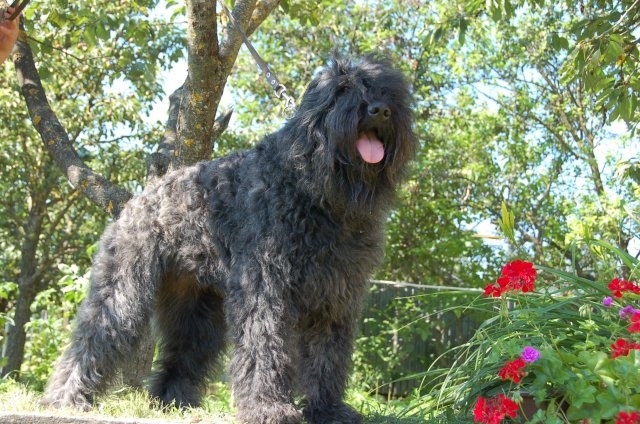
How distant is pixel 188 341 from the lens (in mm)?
4418

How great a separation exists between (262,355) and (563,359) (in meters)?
1.31

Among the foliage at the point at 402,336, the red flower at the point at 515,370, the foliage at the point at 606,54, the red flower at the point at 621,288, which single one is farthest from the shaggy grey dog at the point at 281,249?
the foliage at the point at 402,336

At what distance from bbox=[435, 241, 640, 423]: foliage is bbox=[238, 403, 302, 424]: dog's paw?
0.92 m

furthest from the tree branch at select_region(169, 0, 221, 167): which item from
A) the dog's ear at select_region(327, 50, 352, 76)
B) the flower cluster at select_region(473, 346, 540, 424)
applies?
the flower cluster at select_region(473, 346, 540, 424)

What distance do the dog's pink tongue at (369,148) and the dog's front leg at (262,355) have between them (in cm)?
71

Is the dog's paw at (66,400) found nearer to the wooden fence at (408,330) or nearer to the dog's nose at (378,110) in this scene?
the dog's nose at (378,110)

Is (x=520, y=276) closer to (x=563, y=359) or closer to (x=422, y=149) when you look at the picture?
(x=563, y=359)

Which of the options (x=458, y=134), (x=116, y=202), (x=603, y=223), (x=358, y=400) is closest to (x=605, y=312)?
(x=116, y=202)

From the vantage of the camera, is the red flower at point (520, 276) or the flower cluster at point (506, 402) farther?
the red flower at point (520, 276)

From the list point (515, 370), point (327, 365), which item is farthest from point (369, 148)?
point (515, 370)

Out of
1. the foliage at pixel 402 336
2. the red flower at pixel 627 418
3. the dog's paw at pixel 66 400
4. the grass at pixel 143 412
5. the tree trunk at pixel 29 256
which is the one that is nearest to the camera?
the red flower at pixel 627 418

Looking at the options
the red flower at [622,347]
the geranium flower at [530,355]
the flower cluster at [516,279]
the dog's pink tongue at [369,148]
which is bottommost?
the geranium flower at [530,355]

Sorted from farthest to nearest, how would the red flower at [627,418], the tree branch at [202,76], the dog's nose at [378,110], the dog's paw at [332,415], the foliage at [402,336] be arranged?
the foliage at [402,336]
the tree branch at [202,76]
the dog's paw at [332,415]
the dog's nose at [378,110]
the red flower at [627,418]

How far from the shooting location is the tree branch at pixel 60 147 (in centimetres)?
552
